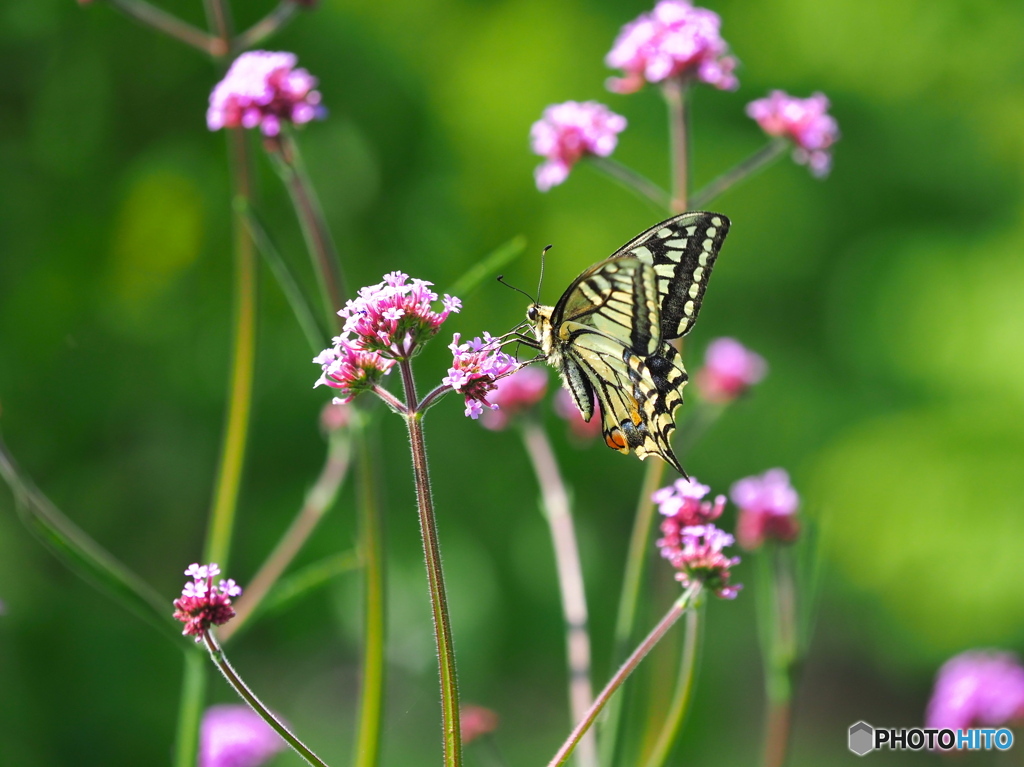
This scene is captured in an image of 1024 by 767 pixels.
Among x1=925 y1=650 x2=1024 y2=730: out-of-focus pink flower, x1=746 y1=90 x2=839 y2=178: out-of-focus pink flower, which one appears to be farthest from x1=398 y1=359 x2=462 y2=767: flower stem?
x1=925 y1=650 x2=1024 y2=730: out-of-focus pink flower

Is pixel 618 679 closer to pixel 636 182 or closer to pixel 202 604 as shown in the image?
pixel 202 604

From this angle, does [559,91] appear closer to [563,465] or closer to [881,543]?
[563,465]

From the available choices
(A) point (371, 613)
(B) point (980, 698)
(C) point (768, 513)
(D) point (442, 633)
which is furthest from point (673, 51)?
(B) point (980, 698)

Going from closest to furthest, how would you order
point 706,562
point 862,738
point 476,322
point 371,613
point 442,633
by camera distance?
point 442,633
point 706,562
point 371,613
point 862,738
point 476,322

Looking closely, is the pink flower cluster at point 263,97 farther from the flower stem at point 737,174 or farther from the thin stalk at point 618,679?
the thin stalk at point 618,679

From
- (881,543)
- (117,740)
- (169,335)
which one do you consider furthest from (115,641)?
(881,543)
